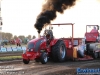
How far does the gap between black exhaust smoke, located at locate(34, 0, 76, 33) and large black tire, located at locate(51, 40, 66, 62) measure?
1.72 meters

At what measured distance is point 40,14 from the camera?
18266mm

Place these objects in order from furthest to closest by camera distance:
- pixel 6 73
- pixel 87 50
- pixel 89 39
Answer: pixel 89 39 < pixel 87 50 < pixel 6 73

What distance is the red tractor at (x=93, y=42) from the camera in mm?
19922

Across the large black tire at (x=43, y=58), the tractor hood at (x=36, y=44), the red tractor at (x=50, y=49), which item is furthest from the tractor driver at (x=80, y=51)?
the tractor hood at (x=36, y=44)

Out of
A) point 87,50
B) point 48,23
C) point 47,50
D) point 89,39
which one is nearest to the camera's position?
point 47,50

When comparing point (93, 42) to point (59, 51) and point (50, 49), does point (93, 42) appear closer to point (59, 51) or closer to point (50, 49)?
point (59, 51)

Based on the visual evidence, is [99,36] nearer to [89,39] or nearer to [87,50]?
[89,39]

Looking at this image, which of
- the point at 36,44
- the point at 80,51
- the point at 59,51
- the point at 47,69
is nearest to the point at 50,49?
the point at 59,51

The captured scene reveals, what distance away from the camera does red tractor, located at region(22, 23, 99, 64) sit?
1570cm

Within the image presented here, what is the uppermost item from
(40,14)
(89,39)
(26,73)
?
(40,14)

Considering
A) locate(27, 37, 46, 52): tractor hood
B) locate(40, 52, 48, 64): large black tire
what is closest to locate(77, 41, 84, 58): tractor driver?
locate(40, 52, 48, 64): large black tire

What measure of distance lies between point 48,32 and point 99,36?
643cm

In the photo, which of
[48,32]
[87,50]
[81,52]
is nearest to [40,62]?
[48,32]

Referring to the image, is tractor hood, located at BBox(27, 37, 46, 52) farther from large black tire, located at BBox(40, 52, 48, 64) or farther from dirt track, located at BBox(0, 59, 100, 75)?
dirt track, located at BBox(0, 59, 100, 75)
